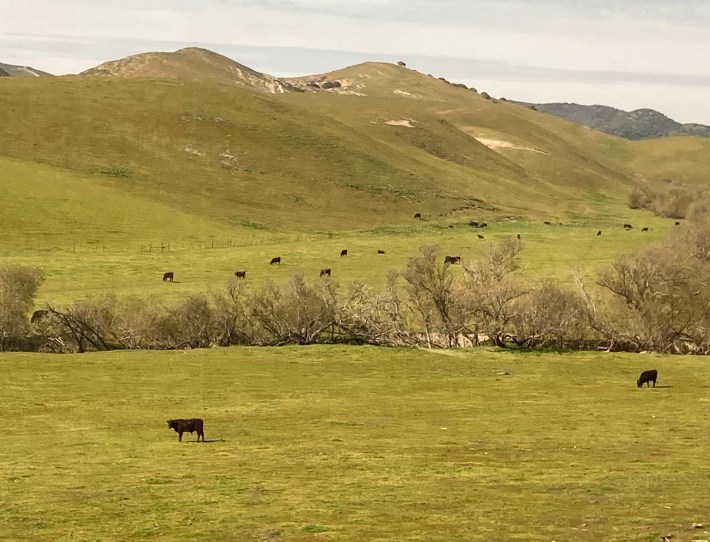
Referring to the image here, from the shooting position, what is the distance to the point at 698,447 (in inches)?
1191

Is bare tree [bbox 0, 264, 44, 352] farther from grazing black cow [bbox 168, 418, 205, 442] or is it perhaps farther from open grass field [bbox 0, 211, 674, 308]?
grazing black cow [bbox 168, 418, 205, 442]

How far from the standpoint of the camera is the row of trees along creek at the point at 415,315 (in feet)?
193

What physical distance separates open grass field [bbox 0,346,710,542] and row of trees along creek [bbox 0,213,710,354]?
4.80 meters

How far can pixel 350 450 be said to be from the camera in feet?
99.3

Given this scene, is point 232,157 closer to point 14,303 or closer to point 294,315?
point 294,315

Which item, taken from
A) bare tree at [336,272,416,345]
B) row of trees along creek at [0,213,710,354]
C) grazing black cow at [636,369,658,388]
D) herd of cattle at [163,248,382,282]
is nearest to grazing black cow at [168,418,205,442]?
grazing black cow at [636,369,658,388]

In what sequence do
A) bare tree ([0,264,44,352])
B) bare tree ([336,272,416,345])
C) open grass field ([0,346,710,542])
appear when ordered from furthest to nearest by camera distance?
bare tree ([336,272,416,345]) → bare tree ([0,264,44,352]) → open grass field ([0,346,710,542])

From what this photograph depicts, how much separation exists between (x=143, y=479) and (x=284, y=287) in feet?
126

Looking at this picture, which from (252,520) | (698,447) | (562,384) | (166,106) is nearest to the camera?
(252,520)

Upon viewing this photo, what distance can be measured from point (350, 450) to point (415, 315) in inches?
1364

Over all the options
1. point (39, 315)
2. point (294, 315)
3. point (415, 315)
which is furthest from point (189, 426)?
point (415, 315)

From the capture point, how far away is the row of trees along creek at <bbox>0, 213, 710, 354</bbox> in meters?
58.8

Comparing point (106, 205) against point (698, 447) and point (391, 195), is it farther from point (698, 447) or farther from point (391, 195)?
point (698, 447)

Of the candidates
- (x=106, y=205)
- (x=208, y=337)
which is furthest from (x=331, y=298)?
→ (x=106, y=205)
